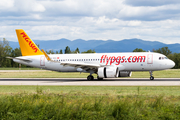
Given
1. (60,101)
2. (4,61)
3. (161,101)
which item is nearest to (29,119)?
(60,101)

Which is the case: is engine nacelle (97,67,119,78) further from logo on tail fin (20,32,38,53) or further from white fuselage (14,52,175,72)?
logo on tail fin (20,32,38,53)

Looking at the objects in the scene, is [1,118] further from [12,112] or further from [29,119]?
[29,119]

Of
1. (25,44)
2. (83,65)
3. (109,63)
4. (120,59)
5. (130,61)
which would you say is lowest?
(83,65)

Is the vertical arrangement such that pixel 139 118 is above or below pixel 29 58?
below

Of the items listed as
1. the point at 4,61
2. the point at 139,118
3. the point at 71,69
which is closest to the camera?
the point at 139,118

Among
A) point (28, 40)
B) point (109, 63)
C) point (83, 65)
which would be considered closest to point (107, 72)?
point (109, 63)

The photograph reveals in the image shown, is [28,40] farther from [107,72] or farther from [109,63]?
[107,72]

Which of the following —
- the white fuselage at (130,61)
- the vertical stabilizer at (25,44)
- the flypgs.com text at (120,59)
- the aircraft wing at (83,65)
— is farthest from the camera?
the vertical stabilizer at (25,44)

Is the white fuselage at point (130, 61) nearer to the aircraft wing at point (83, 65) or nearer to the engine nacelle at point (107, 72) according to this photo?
the aircraft wing at point (83, 65)

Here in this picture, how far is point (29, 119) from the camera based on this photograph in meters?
14.8

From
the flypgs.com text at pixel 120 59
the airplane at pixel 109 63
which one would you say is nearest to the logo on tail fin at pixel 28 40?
the airplane at pixel 109 63

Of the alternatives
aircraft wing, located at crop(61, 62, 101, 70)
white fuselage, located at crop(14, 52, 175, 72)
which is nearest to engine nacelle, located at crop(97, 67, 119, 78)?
aircraft wing, located at crop(61, 62, 101, 70)

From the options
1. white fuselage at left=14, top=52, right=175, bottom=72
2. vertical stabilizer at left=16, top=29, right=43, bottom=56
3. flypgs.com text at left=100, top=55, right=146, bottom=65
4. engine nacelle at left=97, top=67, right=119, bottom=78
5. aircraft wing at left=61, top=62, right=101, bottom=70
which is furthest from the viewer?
vertical stabilizer at left=16, top=29, right=43, bottom=56

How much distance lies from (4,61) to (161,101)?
129m
